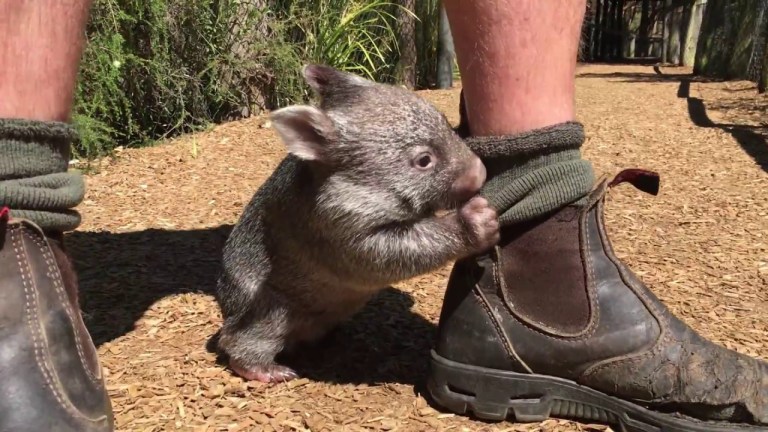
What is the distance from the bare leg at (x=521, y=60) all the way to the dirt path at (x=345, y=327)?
76 centimetres

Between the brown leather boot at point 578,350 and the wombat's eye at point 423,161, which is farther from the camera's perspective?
the wombat's eye at point 423,161

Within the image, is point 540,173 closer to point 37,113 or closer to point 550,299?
point 550,299

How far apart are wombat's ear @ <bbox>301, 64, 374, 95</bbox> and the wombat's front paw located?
55 cm

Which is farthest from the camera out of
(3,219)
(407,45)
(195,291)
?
(407,45)

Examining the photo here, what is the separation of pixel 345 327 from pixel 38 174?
1.11 meters

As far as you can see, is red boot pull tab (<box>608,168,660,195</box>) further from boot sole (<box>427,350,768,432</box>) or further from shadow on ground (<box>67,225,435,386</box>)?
shadow on ground (<box>67,225,435,386</box>)

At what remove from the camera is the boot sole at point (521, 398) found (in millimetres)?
1714

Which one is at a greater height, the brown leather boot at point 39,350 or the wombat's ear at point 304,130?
the wombat's ear at point 304,130

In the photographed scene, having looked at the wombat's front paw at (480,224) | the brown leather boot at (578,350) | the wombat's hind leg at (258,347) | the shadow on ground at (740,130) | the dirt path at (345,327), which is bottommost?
the shadow on ground at (740,130)

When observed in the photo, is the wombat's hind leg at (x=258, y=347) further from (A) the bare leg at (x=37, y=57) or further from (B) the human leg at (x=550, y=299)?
(A) the bare leg at (x=37, y=57)

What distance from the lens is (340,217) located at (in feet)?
6.22

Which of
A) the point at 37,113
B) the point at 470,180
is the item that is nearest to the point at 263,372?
the point at 470,180


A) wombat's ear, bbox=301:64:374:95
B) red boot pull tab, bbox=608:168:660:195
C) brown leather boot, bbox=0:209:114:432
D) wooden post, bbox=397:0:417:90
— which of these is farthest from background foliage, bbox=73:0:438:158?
red boot pull tab, bbox=608:168:660:195

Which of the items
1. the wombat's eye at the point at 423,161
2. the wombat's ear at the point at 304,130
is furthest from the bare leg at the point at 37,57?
the wombat's eye at the point at 423,161
